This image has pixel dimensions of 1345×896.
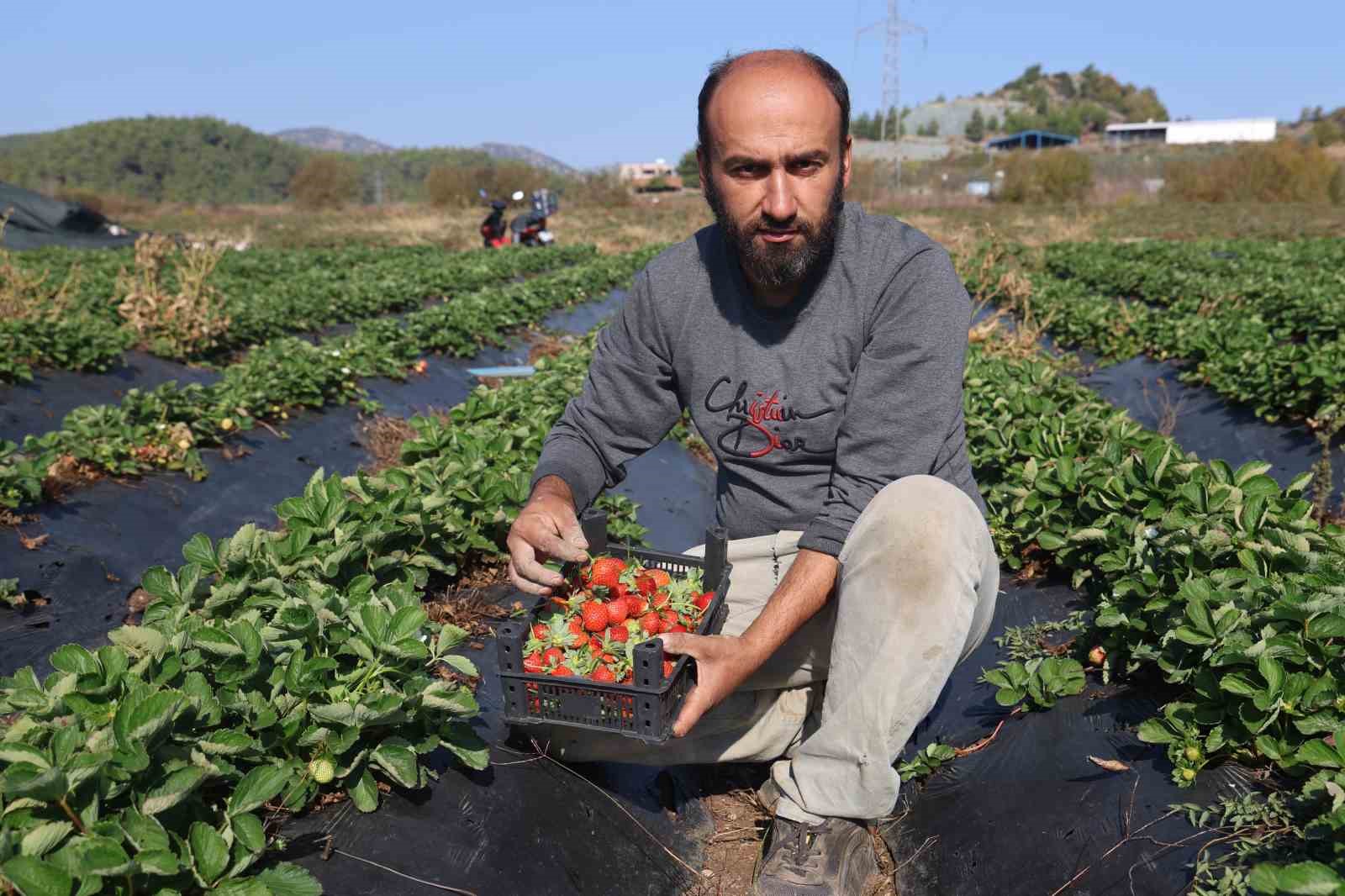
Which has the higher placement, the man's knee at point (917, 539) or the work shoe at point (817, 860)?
the man's knee at point (917, 539)

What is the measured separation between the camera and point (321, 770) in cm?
212

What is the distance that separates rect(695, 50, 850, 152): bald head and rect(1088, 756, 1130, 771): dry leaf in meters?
1.73

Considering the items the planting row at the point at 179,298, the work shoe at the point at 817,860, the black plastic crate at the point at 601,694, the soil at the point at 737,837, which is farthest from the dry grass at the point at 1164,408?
the planting row at the point at 179,298

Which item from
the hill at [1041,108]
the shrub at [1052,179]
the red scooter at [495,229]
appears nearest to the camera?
the red scooter at [495,229]

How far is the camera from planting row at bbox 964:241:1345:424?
5797mm

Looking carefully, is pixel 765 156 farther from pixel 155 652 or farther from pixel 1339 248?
pixel 1339 248

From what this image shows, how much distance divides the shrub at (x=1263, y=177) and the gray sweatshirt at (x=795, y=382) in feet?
159

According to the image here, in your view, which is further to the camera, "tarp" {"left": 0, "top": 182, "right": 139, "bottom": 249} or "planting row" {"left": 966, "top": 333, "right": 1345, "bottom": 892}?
→ "tarp" {"left": 0, "top": 182, "right": 139, "bottom": 249}

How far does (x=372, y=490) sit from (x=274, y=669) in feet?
4.60

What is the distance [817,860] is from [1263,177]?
165 feet

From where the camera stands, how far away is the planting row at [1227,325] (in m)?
5.80

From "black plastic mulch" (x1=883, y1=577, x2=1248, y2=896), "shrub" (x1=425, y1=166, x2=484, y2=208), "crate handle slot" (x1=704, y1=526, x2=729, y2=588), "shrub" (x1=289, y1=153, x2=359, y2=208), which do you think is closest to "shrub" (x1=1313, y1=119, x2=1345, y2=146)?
"shrub" (x1=425, y1=166, x2=484, y2=208)

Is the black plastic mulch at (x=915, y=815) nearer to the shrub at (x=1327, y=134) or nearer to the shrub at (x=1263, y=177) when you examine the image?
the shrub at (x=1263, y=177)

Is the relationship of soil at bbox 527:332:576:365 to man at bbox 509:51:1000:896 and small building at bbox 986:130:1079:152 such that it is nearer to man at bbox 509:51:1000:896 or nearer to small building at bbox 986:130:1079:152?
man at bbox 509:51:1000:896
